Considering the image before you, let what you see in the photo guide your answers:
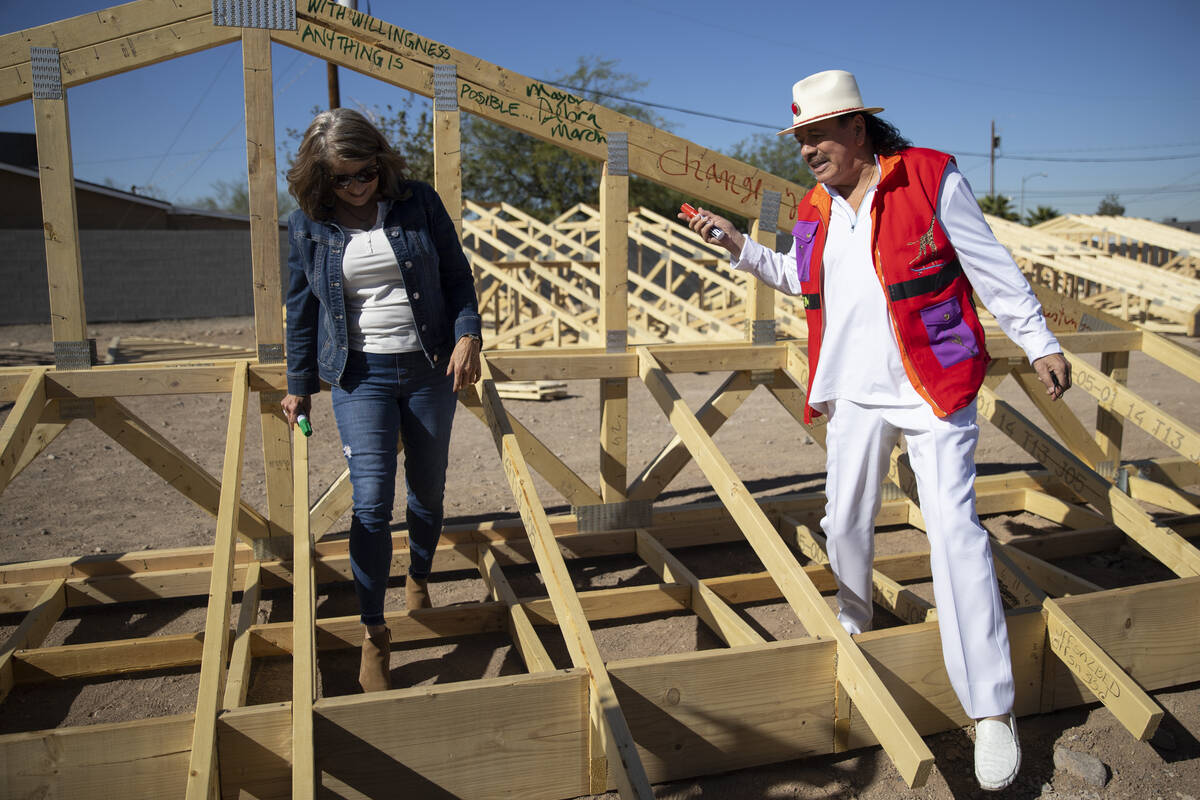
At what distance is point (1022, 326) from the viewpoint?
2562 mm

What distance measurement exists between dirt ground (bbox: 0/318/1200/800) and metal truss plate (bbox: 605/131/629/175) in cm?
214

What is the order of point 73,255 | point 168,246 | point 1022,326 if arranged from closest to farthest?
point 1022,326 → point 73,255 → point 168,246

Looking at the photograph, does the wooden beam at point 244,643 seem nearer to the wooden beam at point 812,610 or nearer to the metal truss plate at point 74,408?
the metal truss plate at point 74,408

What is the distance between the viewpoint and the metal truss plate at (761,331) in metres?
4.49

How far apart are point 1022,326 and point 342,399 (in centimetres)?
226

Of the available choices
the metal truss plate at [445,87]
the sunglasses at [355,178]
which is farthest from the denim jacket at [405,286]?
the metal truss plate at [445,87]

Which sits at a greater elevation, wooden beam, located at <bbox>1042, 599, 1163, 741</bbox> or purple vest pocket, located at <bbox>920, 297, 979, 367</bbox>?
purple vest pocket, located at <bbox>920, 297, 979, 367</bbox>

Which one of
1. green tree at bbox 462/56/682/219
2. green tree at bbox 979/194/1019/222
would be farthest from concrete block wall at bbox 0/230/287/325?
green tree at bbox 979/194/1019/222

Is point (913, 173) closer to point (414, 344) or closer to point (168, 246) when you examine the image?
point (414, 344)

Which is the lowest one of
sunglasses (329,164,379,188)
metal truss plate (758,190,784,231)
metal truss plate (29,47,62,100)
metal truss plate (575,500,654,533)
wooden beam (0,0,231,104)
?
metal truss plate (575,500,654,533)

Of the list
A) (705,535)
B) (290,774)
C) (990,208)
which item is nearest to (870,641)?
(290,774)

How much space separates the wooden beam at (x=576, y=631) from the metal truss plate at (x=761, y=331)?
5.34 ft

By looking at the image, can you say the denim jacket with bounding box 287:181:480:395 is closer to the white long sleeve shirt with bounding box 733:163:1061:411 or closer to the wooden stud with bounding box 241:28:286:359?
the wooden stud with bounding box 241:28:286:359

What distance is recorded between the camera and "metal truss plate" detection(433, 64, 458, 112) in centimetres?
382
